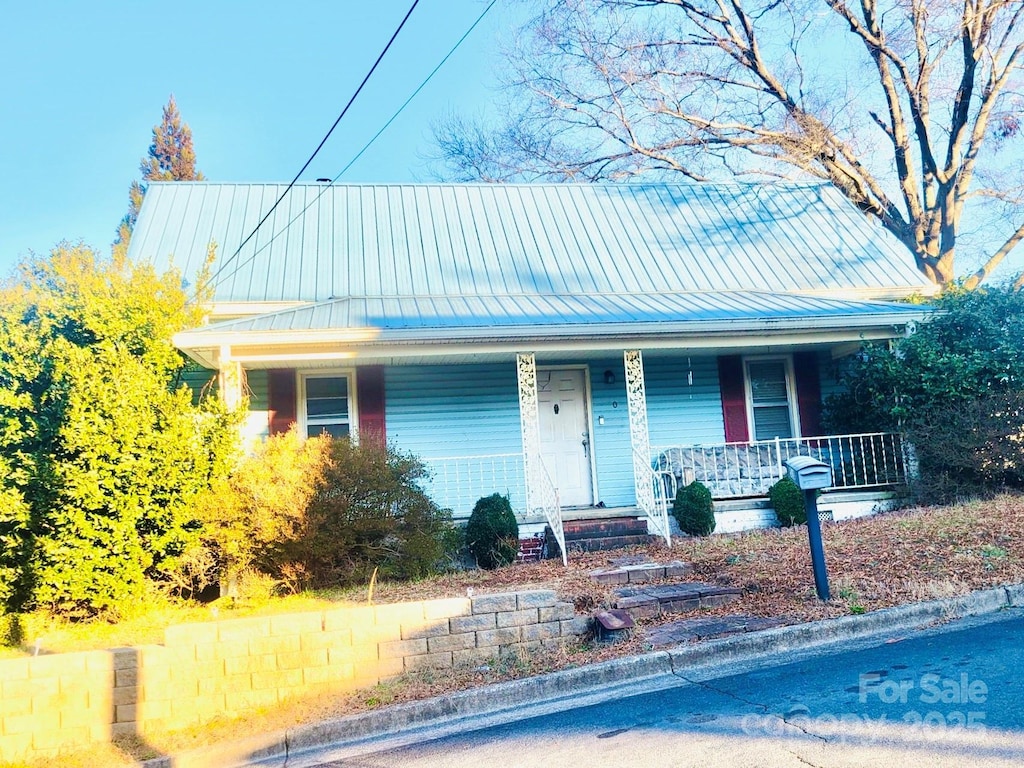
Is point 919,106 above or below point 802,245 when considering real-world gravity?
above

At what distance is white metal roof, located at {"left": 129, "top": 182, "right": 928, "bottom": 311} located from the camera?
12219 mm

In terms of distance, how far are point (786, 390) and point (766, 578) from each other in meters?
5.93

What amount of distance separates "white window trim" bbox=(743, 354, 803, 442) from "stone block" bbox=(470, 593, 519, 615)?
7431 mm

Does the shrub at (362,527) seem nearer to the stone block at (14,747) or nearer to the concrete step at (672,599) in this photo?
the concrete step at (672,599)

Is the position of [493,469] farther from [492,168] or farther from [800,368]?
[492,168]

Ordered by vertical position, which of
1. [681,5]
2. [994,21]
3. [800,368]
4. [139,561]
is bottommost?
[139,561]

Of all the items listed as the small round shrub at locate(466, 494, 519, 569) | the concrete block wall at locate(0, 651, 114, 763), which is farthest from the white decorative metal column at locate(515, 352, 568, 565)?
the concrete block wall at locate(0, 651, 114, 763)

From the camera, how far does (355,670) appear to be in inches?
207

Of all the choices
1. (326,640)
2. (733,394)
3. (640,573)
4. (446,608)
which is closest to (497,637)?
(446,608)

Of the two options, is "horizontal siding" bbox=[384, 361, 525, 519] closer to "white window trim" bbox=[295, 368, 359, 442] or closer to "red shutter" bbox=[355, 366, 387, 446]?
"red shutter" bbox=[355, 366, 387, 446]

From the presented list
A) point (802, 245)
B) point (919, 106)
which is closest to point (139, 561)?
point (802, 245)

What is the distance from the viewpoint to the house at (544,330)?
10.1 m

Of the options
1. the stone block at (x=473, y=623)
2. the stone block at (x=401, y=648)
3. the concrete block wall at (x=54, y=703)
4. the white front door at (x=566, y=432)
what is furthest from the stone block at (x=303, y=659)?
the white front door at (x=566, y=432)

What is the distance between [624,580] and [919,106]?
56.9 ft
